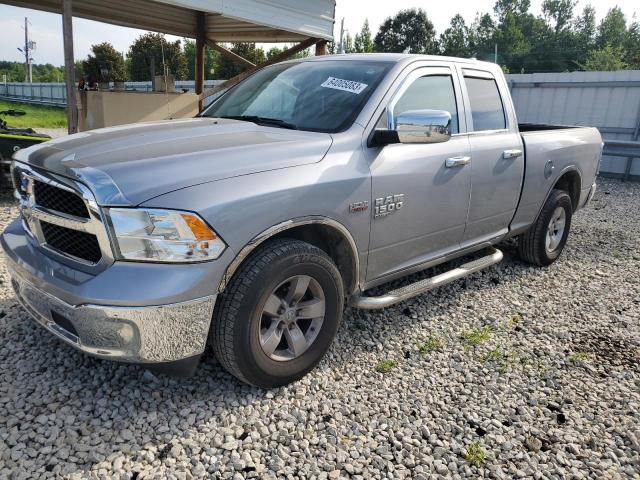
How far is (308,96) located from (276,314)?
1.51 metres

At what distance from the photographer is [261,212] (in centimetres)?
239

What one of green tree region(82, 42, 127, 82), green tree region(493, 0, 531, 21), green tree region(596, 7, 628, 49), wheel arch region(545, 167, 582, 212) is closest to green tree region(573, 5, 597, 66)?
green tree region(596, 7, 628, 49)

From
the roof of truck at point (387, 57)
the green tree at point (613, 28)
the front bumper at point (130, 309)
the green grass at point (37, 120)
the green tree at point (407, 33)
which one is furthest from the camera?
the green tree at point (613, 28)

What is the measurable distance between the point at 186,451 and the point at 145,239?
40.0 inches

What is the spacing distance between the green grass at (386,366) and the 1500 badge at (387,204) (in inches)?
37.1

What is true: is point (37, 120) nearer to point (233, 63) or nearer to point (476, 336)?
point (233, 63)

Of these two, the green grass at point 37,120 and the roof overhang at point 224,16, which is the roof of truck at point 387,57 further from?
the green grass at point 37,120

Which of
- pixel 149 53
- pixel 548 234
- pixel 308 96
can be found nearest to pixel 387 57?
pixel 308 96

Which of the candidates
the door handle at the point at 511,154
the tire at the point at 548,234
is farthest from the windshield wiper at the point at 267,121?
the tire at the point at 548,234

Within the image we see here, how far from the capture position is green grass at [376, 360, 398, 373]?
3.06 m

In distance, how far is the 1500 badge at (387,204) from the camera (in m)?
2.94

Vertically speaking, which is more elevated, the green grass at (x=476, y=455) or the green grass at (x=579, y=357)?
the green grass at (x=579, y=357)

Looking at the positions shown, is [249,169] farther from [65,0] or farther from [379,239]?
[65,0]

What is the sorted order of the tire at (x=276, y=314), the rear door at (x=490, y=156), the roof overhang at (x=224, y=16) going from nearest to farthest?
the tire at (x=276, y=314)
the rear door at (x=490, y=156)
the roof overhang at (x=224, y=16)
